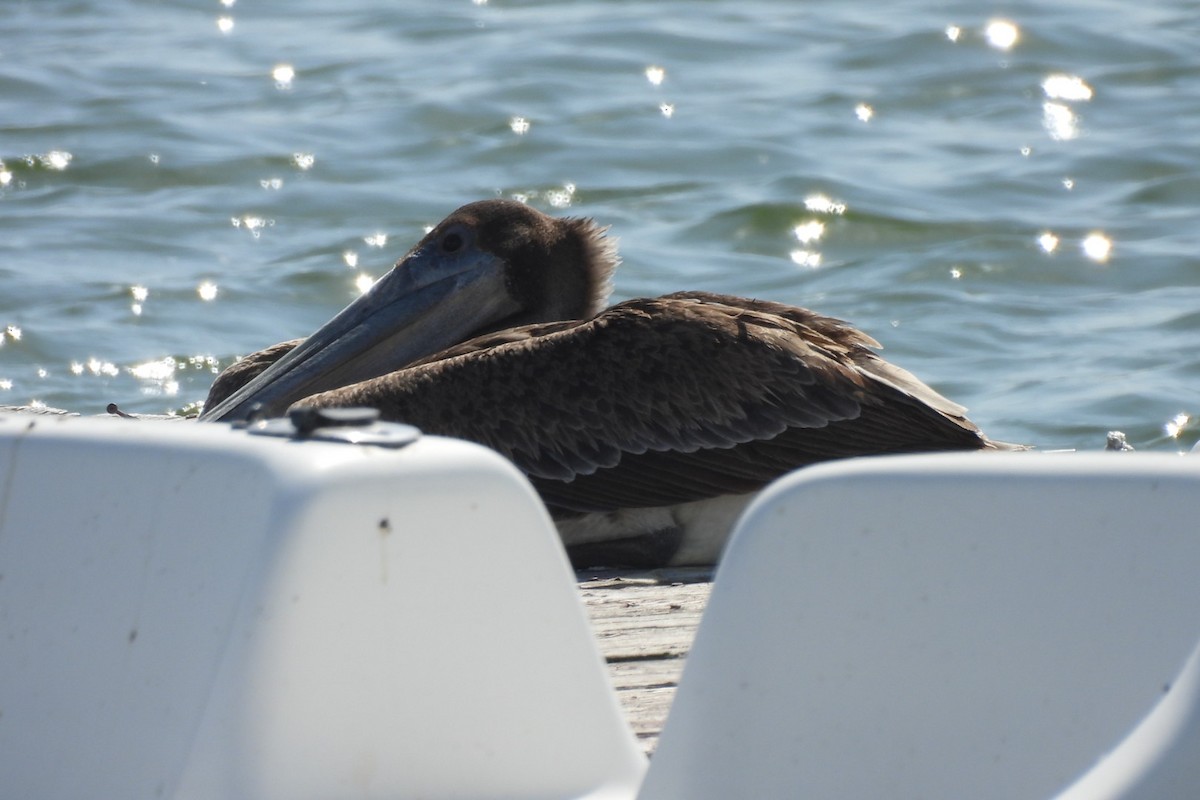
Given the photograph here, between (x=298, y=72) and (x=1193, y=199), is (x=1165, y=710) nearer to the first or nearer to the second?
(x=1193, y=199)

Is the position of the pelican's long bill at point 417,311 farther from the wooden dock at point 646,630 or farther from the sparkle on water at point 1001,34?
the sparkle on water at point 1001,34

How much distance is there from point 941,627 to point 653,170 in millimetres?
12446

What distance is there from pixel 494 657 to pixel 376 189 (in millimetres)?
12032

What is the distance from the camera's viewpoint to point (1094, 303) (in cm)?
1188

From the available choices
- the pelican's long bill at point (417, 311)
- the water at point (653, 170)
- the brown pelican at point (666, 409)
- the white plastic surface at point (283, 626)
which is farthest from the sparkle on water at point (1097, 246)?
the white plastic surface at point (283, 626)

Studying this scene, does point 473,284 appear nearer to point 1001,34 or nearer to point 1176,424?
point 1176,424

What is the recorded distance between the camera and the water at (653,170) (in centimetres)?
1128

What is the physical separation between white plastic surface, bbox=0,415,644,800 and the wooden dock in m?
0.53

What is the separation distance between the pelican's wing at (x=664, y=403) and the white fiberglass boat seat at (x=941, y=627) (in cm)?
279

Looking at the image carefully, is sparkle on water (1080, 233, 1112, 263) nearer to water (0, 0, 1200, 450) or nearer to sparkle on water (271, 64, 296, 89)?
water (0, 0, 1200, 450)

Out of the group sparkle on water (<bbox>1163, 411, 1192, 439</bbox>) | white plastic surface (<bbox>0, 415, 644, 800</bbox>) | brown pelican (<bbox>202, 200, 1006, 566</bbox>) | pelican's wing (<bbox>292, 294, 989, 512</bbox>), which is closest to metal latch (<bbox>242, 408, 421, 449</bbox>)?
white plastic surface (<bbox>0, 415, 644, 800</bbox>)

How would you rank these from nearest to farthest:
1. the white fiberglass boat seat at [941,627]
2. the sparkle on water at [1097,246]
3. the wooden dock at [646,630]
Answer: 1. the white fiberglass boat seat at [941,627]
2. the wooden dock at [646,630]
3. the sparkle on water at [1097,246]

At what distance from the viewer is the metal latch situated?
7.97 ft

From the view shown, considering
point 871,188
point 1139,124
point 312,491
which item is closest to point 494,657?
point 312,491
